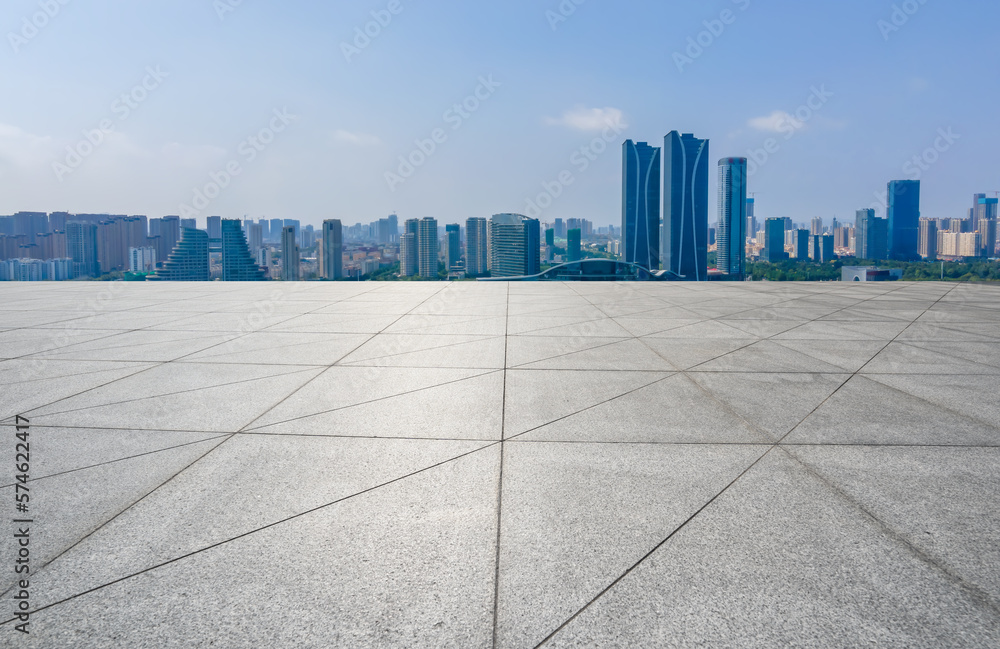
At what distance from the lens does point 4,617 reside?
2.11m

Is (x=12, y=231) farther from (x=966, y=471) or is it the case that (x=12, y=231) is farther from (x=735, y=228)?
(x=735, y=228)

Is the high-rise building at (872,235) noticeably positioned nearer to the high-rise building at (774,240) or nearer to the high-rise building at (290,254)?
the high-rise building at (774,240)

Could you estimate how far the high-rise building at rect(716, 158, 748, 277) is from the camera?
3597 inches

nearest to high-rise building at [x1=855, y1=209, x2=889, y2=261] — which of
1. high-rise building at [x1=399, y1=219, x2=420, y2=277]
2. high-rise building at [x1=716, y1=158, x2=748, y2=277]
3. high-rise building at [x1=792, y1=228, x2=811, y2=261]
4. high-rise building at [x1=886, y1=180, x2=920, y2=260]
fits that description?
high-rise building at [x1=886, y1=180, x2=920, y2=260]

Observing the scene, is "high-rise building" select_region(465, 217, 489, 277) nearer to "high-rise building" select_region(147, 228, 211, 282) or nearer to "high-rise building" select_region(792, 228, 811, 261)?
"high-rise building" select_region(147, 228, 211, 282)

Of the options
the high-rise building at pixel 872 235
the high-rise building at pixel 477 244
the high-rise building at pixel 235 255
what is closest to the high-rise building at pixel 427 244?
the high-rise building at pixel 477 244

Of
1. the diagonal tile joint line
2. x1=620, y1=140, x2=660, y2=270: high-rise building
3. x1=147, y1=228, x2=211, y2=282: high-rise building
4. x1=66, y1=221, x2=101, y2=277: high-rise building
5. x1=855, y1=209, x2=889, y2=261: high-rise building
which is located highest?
x1=620, y1=140, x2=660, y2=270: high-rise building

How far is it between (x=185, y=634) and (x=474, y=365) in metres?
4.53

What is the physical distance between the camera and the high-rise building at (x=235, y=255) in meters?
29.9

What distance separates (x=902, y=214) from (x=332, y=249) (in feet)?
316

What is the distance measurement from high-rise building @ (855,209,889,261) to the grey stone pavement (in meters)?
98.0

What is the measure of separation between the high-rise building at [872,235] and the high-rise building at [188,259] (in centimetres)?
9545

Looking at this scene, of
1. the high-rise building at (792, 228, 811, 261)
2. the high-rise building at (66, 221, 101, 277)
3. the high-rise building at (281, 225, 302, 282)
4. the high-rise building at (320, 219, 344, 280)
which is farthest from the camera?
the high-rise building at (792, 228, 811, 261)

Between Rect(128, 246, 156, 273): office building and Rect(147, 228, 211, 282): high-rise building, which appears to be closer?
Rect(147, 228, 211, 282): high-rise building
